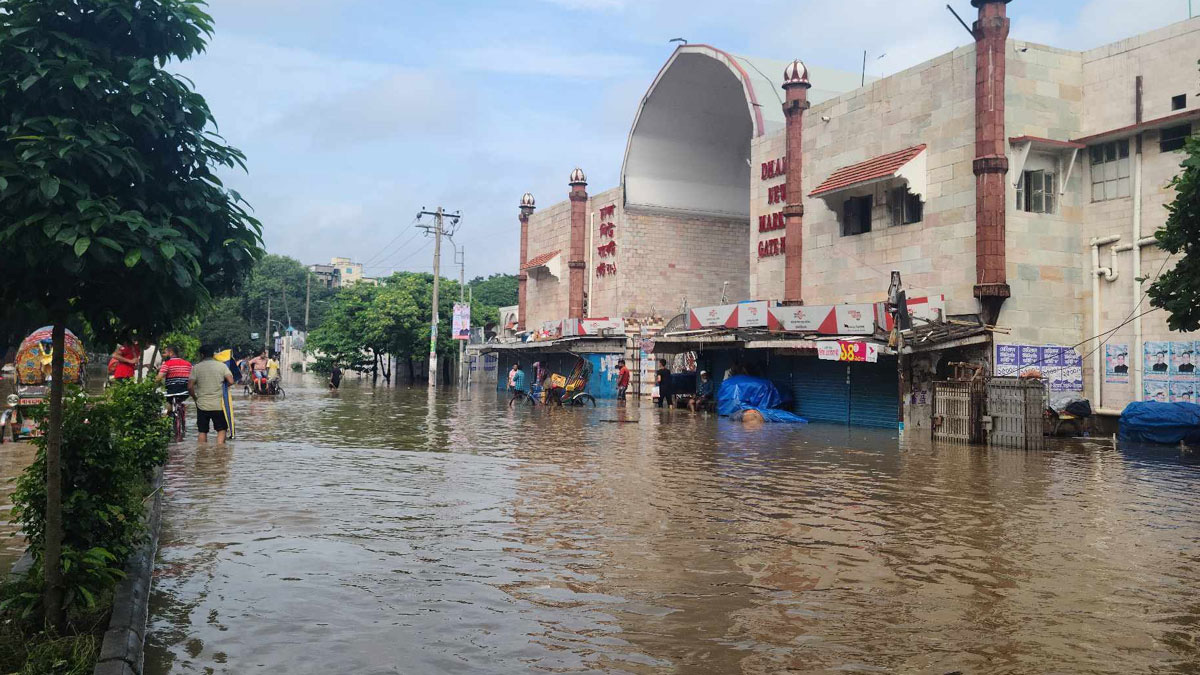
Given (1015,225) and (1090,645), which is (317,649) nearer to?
(1090,645)

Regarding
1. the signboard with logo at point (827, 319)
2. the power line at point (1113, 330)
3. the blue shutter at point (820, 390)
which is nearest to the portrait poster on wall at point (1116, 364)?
the power line at point (1113, 330)

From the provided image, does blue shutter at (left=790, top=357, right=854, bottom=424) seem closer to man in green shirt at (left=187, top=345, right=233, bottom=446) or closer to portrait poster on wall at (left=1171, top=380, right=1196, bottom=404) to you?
portrait poster on wall at (left=1171, top=380, right=1196, bottom=404)

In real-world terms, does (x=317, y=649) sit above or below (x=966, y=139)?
below

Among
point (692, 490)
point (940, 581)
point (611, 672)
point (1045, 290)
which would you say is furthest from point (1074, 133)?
point (611, 672)

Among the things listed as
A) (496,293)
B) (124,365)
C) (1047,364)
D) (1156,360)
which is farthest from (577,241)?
(496,293)

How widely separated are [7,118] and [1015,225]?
2010 cm

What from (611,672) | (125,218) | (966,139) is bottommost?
(611,672)

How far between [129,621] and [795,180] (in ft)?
80.5

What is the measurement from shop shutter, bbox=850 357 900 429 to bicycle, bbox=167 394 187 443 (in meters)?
15.4

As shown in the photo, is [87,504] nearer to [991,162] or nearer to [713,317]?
[991,162]

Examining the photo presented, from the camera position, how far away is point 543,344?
39125mm

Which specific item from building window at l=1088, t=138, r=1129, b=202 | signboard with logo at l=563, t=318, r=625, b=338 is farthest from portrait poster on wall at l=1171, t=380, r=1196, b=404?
signboard with logo at l=563, t=318, r=625, b=338

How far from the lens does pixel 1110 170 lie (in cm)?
2050

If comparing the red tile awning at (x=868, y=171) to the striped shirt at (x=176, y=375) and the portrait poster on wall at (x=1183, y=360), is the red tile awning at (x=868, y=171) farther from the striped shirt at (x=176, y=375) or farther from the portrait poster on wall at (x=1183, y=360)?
the striped shirt at (x=176, y=375)
